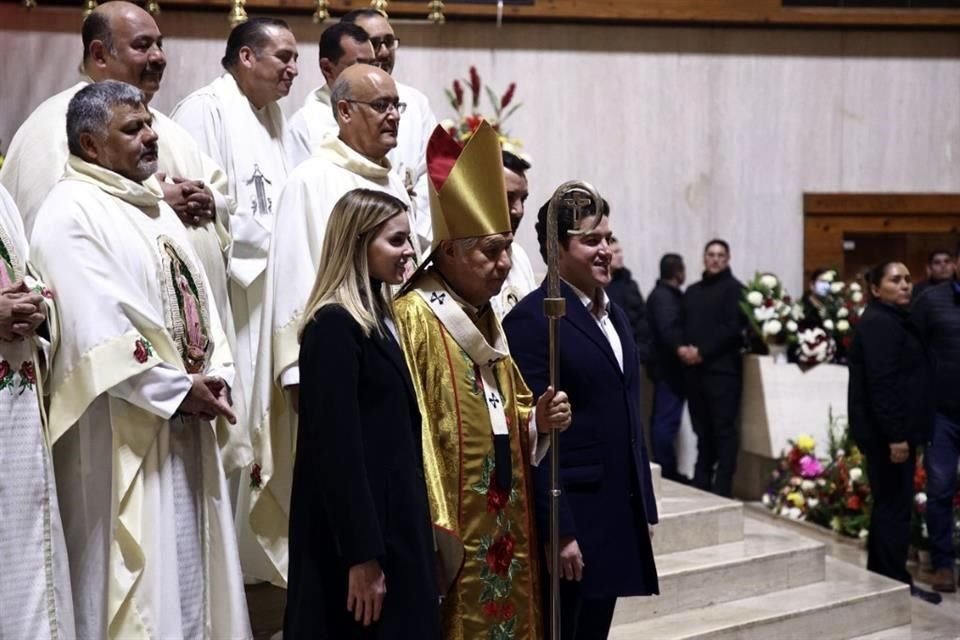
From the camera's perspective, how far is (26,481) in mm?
3615

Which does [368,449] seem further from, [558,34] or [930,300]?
[558,34]

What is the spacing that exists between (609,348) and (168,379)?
1.27m

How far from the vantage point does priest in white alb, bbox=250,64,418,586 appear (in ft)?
14.6

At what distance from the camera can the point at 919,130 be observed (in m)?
10.6

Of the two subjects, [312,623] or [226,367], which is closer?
[312,623]

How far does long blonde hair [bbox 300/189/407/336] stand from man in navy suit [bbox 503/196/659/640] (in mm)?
818

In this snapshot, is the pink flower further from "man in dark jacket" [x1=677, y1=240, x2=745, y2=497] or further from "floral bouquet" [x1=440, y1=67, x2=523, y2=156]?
"floral bouquet" [x1=440, y1=67, x2=523, y2=156]

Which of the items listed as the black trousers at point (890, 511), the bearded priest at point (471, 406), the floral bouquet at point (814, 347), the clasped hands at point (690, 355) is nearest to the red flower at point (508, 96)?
the clasped hands at point (690, 355)

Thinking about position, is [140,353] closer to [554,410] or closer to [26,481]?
[26,481]

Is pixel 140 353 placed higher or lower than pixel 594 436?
higher

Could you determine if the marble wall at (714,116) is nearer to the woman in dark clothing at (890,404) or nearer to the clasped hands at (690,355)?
the clasped hands at (690,355)

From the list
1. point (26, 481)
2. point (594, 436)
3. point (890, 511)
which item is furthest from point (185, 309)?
point (890, 511)

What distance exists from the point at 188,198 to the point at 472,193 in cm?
122

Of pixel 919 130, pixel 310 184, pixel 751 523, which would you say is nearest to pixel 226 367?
pixel 310 184
